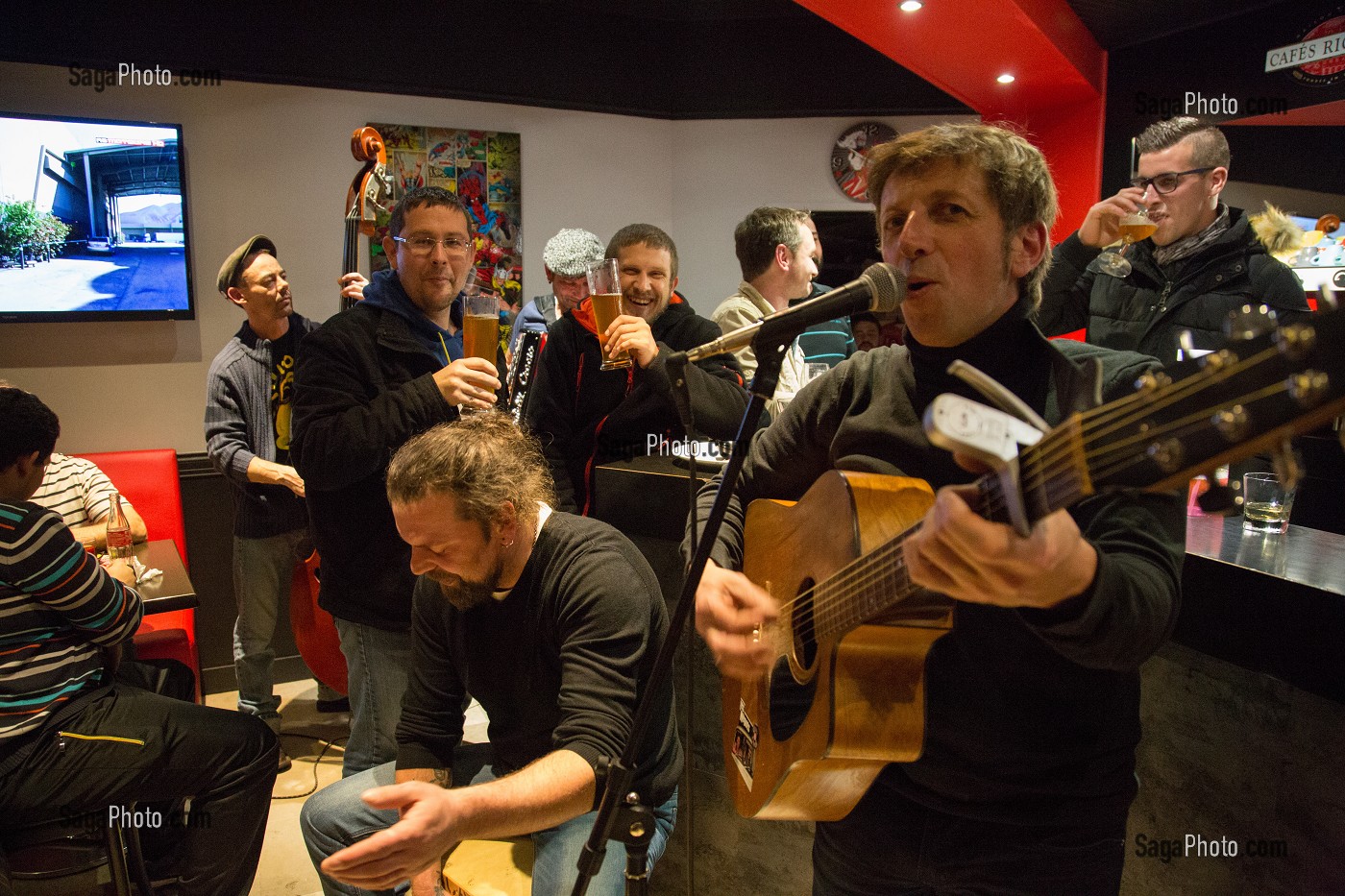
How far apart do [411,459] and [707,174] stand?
448 centimetres

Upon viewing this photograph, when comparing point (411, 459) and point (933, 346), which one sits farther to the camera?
point (411, 459)

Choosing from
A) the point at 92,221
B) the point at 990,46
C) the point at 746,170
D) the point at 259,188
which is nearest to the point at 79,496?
the point at 92,221

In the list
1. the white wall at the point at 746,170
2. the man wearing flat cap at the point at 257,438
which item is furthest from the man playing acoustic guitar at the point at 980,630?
the white wall at the point at 746,170

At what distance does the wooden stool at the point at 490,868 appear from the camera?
5.90ft

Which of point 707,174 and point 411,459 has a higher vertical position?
point 707,174

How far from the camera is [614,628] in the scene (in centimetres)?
182

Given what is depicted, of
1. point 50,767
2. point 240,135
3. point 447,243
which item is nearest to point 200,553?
point 240,135

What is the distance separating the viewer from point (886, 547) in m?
1.15

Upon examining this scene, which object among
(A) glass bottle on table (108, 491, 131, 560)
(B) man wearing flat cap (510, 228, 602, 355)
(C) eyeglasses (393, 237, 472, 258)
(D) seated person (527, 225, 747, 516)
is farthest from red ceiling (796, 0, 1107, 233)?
(A) glass bottle on table (108, 491, 131, 560)

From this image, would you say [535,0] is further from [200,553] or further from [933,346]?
[933,346]

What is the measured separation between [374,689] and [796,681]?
1.45 metres

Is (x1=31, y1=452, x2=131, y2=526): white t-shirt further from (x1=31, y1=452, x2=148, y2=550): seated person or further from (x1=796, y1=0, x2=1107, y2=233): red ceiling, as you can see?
(x1=796, y1=0, x2=1107, y2=233): red ceiling

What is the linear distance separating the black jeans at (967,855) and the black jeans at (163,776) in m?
1.84

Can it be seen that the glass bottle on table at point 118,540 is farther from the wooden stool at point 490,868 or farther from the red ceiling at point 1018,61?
the red ceiling at point 1018,61
